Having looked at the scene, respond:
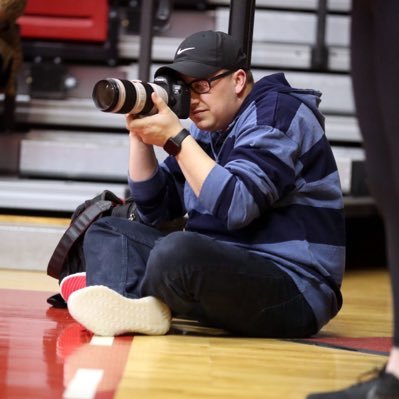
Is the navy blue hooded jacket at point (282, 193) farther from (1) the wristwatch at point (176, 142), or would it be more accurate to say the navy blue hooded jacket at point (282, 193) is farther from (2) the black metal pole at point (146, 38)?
(2) the black metal pole at point (146, 38)

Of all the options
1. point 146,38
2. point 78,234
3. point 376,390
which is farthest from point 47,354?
point 146,38

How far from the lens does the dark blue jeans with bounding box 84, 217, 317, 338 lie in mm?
1934

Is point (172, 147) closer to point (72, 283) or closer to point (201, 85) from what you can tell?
point (201, 85)

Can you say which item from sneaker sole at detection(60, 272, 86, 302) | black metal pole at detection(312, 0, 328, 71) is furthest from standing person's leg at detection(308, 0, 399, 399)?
black metal pole at detection(312, 0, 328, 71)

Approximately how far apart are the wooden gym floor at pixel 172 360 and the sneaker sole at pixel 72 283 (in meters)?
0.06

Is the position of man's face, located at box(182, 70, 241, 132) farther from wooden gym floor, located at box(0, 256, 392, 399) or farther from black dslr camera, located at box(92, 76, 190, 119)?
wooden gym floor, located at box(0, 256, 392, 399)

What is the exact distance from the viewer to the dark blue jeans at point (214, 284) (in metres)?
1.93

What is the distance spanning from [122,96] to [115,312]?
0.40m

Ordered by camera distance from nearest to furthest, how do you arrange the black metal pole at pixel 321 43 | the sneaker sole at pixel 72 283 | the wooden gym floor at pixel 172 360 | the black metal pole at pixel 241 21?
1. the wooden gym floor at pixel 172 360
2. the sneaker sole at pixel 72 283
3. the black metal pole at pixel 241 21
4. the black metal pole at pixel 321 43

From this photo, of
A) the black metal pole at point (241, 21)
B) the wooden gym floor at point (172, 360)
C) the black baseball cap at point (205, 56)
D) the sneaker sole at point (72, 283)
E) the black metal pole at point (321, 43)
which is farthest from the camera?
the black metal pole at point (321, 43)

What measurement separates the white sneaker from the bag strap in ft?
1.21

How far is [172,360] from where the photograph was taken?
69.4 inches

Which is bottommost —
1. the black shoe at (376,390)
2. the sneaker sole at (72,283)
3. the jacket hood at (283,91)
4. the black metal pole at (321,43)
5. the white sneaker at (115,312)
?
the sneaker sole at (72,283)

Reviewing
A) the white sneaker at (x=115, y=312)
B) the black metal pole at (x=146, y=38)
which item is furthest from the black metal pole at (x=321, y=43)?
the white sneaker at (x=115, y=312)
